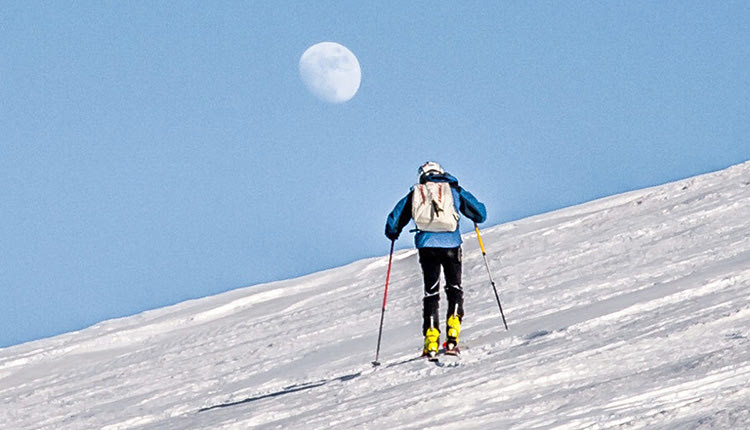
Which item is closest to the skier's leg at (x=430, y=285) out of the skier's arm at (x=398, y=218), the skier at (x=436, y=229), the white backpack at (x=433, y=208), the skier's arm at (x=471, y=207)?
the skier at (x=436, y=229)

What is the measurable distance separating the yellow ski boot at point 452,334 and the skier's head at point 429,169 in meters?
1.36

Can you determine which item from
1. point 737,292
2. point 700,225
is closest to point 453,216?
point 737,292

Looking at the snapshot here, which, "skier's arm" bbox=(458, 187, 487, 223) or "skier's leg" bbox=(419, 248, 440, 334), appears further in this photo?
"skier's arm" bbox=(458, 187, 487, 223)

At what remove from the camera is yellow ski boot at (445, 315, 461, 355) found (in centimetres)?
1060

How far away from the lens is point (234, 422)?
9.85 m

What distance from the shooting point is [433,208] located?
34.8ft

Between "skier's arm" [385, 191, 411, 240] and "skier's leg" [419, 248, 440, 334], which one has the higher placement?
"skier's arm" [385, 191, 411, 240]

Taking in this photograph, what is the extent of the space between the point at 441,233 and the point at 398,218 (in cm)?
51

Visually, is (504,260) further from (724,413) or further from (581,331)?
(724,413)

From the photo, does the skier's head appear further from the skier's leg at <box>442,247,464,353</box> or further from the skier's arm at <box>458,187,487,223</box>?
the skier's leg at <box>442,247,464,353</box>

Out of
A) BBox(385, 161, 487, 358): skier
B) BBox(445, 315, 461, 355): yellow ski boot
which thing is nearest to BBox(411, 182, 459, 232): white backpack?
BBox(385, 161, 487, 358): skier

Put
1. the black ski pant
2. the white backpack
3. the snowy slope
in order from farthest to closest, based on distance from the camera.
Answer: the black ski pant → the white backpack → the snowy slope

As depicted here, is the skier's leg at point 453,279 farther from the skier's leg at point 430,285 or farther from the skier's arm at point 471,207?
the skier's arm at point 471,207

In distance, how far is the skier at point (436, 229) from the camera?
34.8 ft
